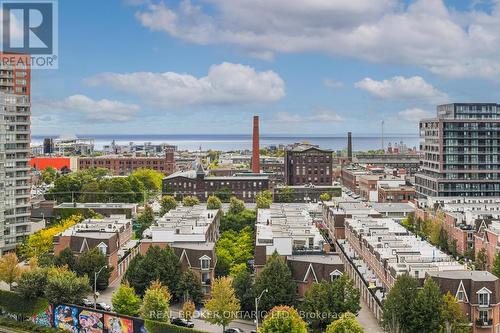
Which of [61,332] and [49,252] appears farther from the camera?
[49,252]

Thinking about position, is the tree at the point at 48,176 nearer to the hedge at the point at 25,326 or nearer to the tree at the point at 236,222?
the tree at the point at 236,222

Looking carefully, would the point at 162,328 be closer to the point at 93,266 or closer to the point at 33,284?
the point at 33,284

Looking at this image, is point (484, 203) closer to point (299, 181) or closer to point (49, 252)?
point (299, 181)

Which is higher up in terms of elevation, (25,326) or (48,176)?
(48,176)

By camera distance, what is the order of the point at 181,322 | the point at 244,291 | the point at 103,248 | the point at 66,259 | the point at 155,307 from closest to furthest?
the point at 155,307 < the point at 181,322 < the point at 244,291 < the point at 66,259 < the point at 103,248

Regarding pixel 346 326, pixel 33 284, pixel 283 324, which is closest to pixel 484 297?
pixel 346 326

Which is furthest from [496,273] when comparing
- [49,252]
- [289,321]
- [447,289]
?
[49,252]
